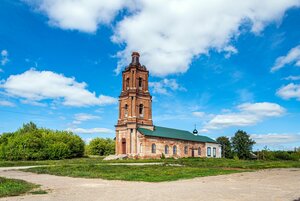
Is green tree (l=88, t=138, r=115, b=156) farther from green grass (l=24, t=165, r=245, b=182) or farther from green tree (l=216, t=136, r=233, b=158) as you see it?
green grass (l=24, t=165, r=245, b=182)

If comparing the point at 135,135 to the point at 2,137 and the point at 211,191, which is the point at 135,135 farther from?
the point at 211,191

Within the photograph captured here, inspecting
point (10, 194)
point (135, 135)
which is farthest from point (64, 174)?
point (135, 135)

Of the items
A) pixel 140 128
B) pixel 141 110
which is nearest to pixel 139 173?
pixel 140 128

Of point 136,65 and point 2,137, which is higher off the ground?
point 136,65

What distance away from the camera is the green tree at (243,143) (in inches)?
2571

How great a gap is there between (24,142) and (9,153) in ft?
10.5

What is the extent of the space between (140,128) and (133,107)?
3682 mm

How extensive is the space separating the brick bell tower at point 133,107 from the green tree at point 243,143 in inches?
920

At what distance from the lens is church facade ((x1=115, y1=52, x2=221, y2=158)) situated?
4862 centimetres

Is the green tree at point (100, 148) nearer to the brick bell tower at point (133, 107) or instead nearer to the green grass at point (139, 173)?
the brick bell tower at point (133, 107)

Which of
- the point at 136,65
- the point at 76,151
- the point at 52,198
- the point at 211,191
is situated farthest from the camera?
the point at 76,151

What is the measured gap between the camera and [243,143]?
6544cm

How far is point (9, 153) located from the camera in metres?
51.5

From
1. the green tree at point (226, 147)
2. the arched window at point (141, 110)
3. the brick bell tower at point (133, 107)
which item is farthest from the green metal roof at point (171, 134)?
the green tree at point (226, 147)
